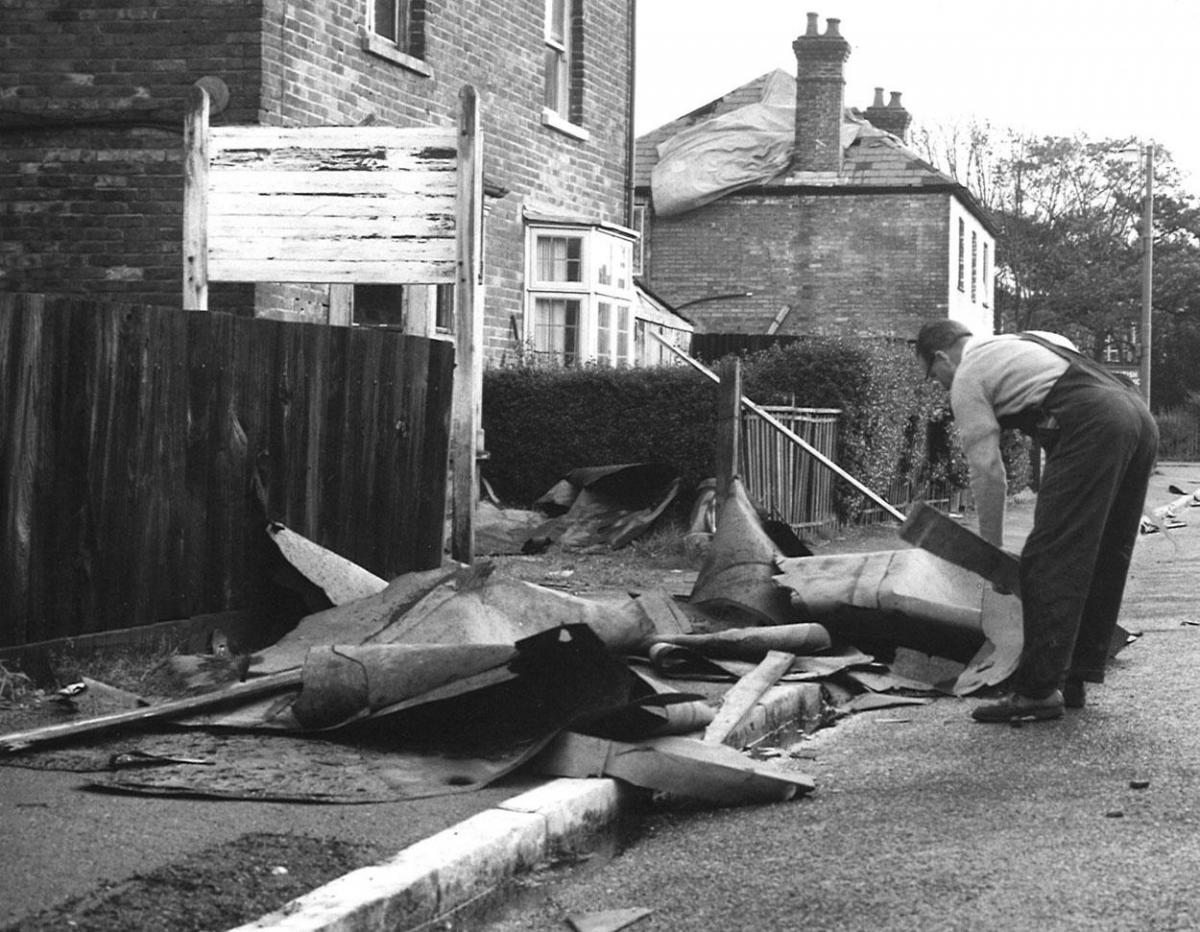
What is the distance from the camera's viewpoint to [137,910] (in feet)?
12.8

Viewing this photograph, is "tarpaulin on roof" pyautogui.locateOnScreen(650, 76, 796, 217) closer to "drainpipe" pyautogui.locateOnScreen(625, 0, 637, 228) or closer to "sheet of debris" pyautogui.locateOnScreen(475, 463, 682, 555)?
"drainpipe" pyautogui.locateOnScreen(625, 0, 637, 228)

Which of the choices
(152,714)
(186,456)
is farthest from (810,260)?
(152,714)

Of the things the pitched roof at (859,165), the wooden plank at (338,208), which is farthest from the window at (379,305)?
the pitched roof at (859,165)

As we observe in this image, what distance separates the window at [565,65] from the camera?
19656 millimetres

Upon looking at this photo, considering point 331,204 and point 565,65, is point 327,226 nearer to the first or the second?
point 331,204

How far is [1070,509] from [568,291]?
12.6m

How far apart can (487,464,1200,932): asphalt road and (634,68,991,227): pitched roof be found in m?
29.7

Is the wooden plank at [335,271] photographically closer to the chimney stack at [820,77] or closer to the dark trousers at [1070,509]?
the dark trousers at [1070,509]

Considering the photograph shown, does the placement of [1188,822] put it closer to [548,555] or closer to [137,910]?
[137,910]

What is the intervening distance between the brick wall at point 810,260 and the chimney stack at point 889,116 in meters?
10.3

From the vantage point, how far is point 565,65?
20.0 meters

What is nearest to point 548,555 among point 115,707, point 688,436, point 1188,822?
point 688,436

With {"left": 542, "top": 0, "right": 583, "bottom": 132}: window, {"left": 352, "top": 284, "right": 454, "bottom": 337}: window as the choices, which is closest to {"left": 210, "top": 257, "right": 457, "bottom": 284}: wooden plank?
{"left": 352, "top": 284, "right": 454, "bottom": 337}: window

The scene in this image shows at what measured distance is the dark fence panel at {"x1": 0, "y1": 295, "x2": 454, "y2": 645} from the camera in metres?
6.84
